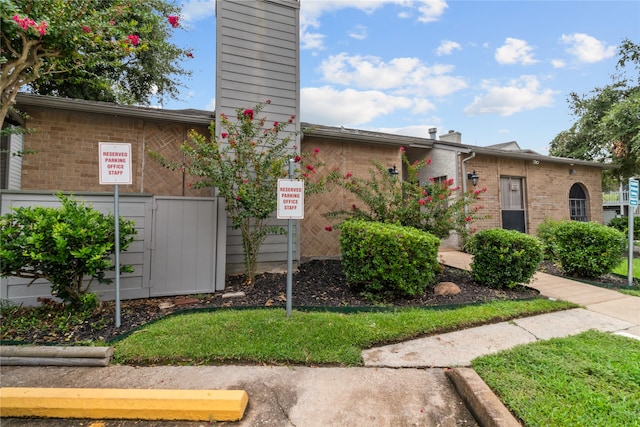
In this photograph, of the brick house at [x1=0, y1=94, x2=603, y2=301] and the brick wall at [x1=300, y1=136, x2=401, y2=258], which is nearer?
the brick house at [x1=0, y1=94, x2=603, y2=301]

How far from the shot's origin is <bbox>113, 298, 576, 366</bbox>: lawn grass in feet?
9.32

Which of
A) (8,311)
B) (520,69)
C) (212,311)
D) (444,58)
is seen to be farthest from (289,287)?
(520,69)

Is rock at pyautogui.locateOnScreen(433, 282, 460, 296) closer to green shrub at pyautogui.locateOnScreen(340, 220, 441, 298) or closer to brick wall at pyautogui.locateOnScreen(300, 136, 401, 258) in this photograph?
green shrub at pyautogui.locateOnScreen(340, 220, 441, 298)

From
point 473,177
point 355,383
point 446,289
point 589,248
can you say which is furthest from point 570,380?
point 473,177

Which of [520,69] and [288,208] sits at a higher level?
[520,69]

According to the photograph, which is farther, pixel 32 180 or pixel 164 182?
pixel 164 182

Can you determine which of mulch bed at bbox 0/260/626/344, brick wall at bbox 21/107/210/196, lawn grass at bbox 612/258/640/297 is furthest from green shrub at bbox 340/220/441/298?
brick wall at bbox 21/107/210/196

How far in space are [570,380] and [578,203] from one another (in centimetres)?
1356

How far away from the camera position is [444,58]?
853 cm

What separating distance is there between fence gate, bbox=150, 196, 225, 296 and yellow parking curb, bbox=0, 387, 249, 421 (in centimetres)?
237

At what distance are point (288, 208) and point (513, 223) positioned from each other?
1029 cm

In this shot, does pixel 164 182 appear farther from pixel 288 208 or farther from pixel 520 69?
pixel 520 69

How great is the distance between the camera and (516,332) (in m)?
3.53

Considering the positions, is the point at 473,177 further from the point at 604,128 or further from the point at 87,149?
the point at 87,149
